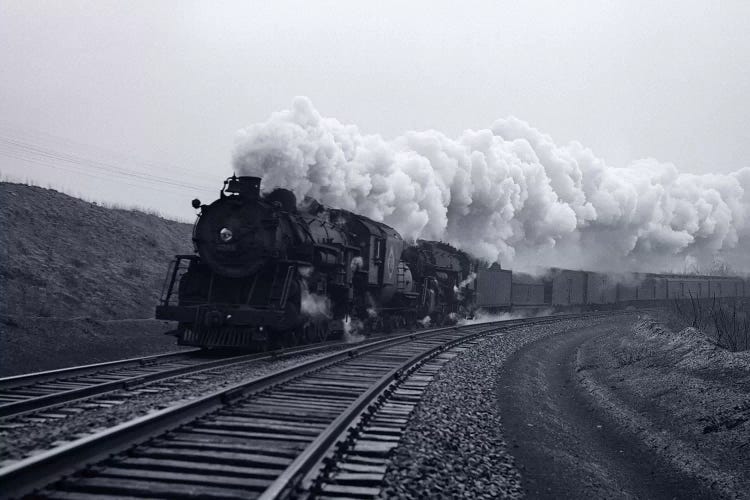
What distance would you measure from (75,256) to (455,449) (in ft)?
63.9

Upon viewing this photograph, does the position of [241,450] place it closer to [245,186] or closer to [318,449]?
[318,449]

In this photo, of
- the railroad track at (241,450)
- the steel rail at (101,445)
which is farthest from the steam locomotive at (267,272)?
the steel rail at (101,445)

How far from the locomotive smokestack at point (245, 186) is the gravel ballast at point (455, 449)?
546cm

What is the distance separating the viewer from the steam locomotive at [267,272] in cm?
1202

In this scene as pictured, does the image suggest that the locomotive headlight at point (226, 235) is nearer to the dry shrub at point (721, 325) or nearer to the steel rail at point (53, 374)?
the steel rail at point (53, 374)

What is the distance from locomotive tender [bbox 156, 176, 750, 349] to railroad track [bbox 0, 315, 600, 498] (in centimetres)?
413

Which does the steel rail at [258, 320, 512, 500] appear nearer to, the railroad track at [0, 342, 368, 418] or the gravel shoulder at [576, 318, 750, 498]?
the railroad track at [0, 342, 368, 418]

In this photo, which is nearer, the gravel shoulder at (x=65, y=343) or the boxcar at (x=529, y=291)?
the gravel shoulder at (x=65, y=343)

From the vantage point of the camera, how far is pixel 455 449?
5898 millimetres

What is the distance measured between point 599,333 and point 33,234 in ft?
66.4

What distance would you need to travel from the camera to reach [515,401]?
906 cm

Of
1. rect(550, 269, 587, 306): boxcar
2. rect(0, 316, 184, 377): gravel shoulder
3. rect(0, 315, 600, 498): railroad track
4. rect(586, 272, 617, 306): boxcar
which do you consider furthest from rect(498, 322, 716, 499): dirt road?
rect(586, 272, 617, 306): boxcar

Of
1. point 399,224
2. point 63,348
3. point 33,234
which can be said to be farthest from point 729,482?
point 33,234

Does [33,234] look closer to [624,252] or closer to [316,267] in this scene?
[316,267]
